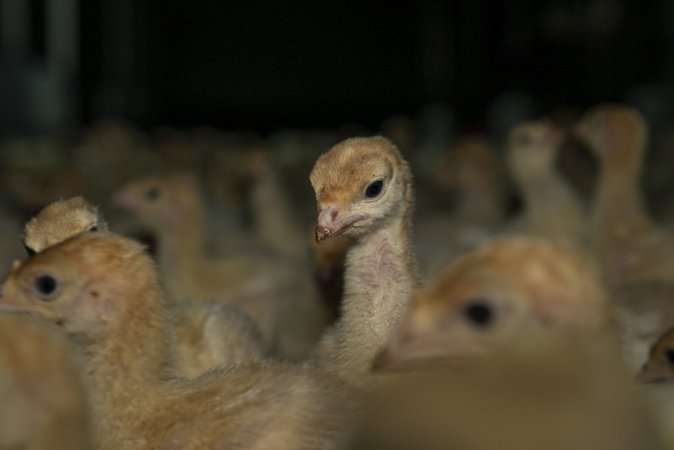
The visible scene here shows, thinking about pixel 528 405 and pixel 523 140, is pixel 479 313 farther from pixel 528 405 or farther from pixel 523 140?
pixel 523 140

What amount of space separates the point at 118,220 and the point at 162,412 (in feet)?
12.1

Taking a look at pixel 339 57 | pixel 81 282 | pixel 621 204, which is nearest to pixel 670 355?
pixel 81 282

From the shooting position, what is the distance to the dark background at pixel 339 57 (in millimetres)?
13359

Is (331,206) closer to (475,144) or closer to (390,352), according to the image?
(390,352)

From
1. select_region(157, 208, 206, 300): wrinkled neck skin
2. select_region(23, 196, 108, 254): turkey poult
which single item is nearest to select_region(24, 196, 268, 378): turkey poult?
select_region(23, 196, 108, 254): turkey poult

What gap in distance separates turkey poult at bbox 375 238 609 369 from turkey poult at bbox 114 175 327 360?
8.00ft

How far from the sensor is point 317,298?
4105 mm

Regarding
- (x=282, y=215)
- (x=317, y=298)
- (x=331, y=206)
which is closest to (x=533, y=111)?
(x=282, y=215)

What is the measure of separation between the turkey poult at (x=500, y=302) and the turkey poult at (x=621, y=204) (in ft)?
9.31

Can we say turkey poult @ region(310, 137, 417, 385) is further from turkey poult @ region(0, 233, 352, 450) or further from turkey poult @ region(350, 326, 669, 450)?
turkey poult @ region(350, 326, 669, 450)

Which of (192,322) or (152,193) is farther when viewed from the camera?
(152,193)

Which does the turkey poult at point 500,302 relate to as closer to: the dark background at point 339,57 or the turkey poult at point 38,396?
the turkey poult at point 38,396

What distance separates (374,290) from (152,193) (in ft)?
7.95

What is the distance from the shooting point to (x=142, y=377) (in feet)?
8.11
